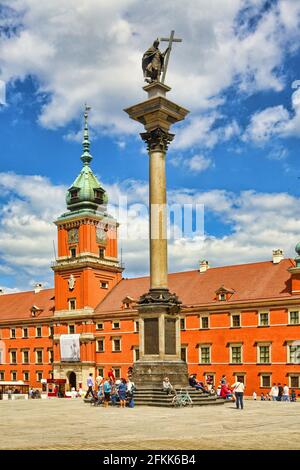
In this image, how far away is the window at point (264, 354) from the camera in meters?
57.2

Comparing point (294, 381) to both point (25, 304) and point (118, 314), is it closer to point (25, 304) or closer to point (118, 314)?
point (118, 314)

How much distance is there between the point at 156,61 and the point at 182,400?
56.4 feet

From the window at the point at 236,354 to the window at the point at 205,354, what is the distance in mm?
2776

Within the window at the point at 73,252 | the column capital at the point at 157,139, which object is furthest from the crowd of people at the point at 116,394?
the window at the point at 73,252

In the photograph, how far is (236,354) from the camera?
59656mm

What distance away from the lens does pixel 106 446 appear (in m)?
13.4

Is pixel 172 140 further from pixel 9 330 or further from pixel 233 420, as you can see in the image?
pixel 9 330

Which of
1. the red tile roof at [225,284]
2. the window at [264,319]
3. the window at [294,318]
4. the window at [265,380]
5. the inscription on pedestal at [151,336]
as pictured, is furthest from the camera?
the red tile roof at [225,284]

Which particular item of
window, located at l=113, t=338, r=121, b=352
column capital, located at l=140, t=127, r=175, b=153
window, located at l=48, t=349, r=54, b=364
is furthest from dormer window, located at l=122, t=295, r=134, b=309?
column capital, located at l=140, t=127, r=175, b=153

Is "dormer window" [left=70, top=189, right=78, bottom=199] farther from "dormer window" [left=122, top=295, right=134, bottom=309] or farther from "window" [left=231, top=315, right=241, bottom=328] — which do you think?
"window" [left=231, top=315, right=241, bottom=328]

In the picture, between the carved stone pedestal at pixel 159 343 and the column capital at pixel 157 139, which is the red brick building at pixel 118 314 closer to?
the carved stone pedestal at pixel 159 343

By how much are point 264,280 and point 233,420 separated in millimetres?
41745

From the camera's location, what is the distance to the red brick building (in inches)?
2254

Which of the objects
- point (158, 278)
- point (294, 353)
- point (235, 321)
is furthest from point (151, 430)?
point (235, 321)
